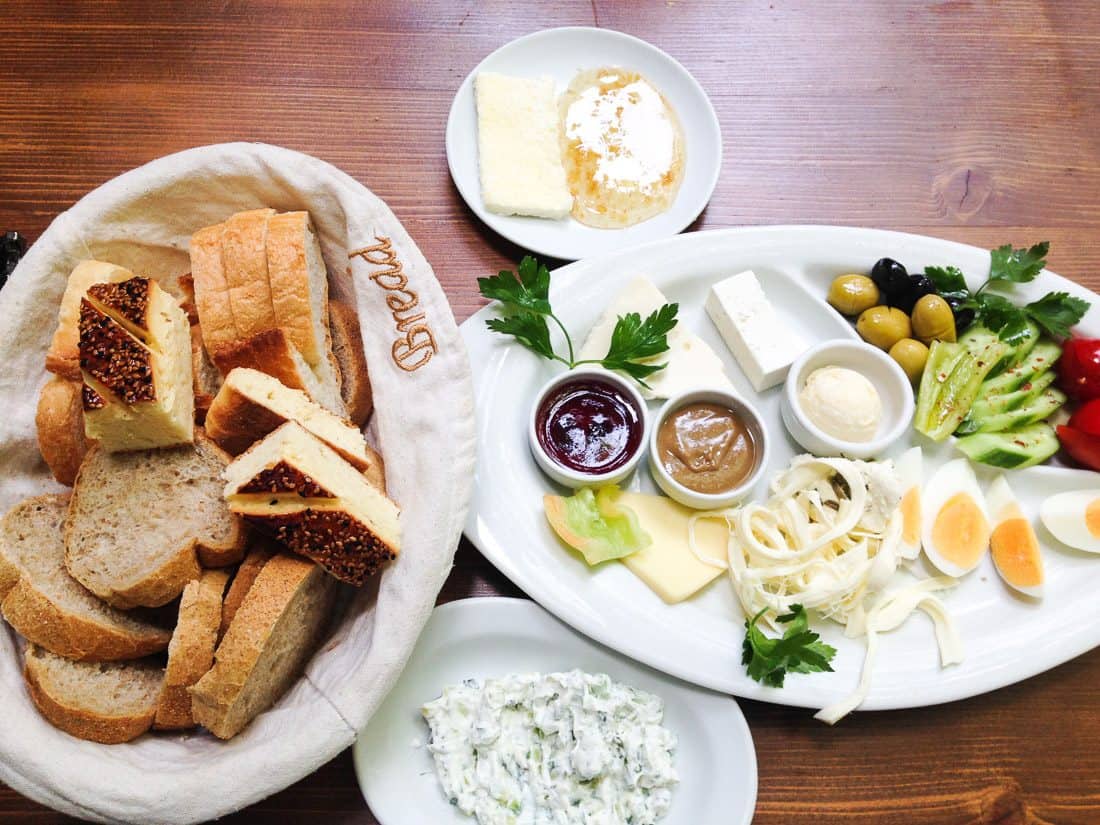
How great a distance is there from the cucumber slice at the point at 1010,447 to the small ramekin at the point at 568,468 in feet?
3.26

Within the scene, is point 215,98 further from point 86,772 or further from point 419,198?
point 86,772

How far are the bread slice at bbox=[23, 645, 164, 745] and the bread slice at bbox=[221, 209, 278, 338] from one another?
86 cm

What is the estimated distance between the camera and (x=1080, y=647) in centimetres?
229

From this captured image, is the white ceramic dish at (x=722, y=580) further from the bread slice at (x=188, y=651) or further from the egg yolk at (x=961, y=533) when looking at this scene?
the bread slice at (x=188, y=651)

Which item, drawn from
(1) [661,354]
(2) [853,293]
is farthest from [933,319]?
(1) [661,354]

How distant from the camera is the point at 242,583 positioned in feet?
6.35

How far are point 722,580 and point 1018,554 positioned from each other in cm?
87

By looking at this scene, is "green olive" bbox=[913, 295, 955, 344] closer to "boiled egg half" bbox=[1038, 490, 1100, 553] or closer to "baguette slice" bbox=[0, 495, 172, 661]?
"boiled egg half" bbox=[1038, 490, 1100, 553]

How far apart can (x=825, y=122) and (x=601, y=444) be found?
155 centimetres

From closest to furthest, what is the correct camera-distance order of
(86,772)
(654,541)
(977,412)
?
(86,772), (654,541), (977,412)

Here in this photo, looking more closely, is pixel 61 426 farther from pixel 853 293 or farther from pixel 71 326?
pixel 853 293

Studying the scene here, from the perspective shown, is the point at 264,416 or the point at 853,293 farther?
the point at 853,293

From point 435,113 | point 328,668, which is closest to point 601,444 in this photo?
point 328,668

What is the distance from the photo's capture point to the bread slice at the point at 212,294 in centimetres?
202
